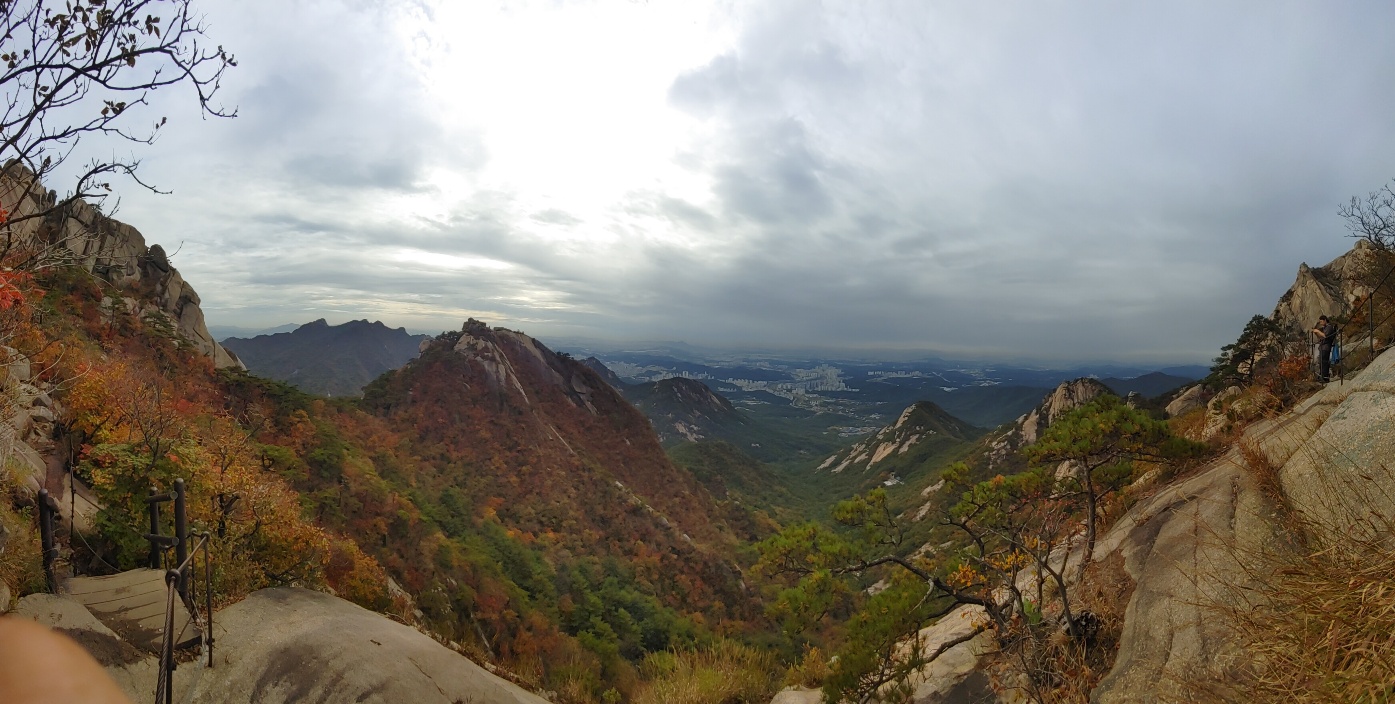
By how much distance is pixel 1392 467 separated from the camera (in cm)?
497

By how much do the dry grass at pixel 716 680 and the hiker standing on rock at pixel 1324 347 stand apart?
1249 centimetres

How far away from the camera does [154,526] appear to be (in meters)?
7.94

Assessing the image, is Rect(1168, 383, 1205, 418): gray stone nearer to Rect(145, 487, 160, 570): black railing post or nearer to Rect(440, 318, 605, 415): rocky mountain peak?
Rect(145, 487, 160, 570): black railing post

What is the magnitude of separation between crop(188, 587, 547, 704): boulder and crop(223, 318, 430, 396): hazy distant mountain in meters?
131

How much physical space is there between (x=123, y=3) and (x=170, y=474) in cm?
791

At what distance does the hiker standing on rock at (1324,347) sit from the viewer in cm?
1008

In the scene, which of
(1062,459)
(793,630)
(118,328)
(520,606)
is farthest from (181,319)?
(1062,459)

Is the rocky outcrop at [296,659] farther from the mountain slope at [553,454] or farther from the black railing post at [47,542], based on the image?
the mountain slope at [553,454]

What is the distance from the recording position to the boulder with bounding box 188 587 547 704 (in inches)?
288

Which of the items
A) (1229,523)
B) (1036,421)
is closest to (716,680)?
(1229,523)

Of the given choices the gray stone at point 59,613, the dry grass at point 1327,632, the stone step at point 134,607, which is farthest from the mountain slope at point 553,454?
the dry grass at point 1327,632

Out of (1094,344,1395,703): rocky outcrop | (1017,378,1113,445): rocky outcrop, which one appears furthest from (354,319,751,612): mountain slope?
(1017,378,1113,445): rocky outcrop

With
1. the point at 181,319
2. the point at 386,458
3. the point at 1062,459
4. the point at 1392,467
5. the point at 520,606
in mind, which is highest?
the point at 181,319

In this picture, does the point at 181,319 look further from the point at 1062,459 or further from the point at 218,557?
the point at 1062,459
